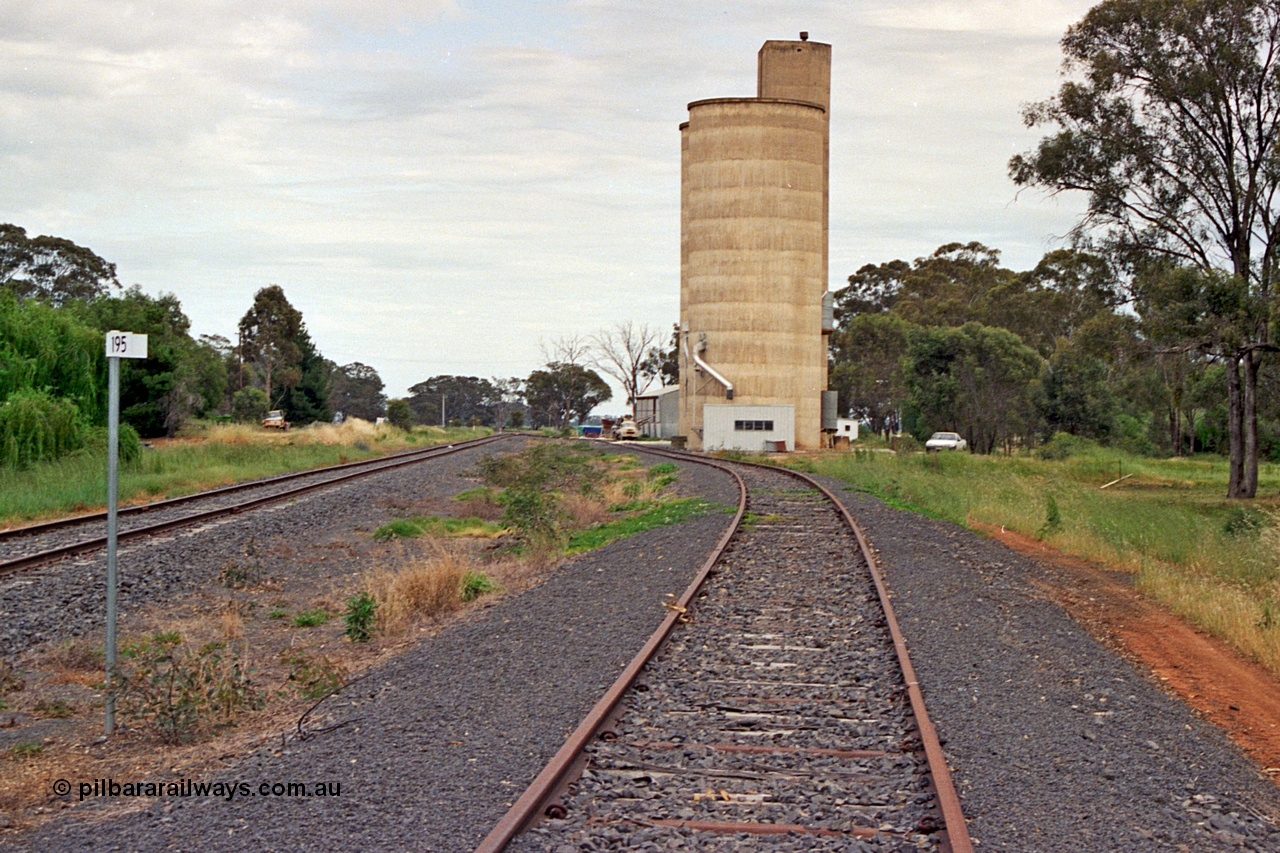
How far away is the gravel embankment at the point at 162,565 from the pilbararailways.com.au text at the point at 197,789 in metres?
4.60

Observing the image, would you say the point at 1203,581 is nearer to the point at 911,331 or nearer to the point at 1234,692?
the point at 1234,692

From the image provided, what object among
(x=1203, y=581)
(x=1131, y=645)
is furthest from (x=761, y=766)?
(x=1203, y=581)

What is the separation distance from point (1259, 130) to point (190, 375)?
4031 cm

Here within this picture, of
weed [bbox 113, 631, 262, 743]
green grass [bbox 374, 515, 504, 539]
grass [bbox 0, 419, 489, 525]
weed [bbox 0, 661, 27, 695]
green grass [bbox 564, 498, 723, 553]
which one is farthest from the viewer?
grass [bbox 0, 419, 489, 525]

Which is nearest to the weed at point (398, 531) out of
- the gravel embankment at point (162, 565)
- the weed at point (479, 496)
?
the gravel embankment at point (162, 565)

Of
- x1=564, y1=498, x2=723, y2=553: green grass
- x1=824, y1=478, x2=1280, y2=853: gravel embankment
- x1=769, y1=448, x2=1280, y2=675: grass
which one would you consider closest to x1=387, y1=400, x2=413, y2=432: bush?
x1=769, y1=448, x2=1280, y2=675: grass

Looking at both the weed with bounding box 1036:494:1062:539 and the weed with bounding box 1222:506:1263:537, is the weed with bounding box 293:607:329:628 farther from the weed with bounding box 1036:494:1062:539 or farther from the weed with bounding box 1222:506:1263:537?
the weed with bounding box 1222:506:1263:537

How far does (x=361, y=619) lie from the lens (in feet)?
35.1

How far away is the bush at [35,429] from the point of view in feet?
86.7

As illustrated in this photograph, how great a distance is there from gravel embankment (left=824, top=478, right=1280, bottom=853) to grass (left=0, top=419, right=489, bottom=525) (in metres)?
16.7

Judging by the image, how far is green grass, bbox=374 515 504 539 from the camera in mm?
18875

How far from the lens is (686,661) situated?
8.70 m

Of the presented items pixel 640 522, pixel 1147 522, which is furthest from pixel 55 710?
pixel 1147 522

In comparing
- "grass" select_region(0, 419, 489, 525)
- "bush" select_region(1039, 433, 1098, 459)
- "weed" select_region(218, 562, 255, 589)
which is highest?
"bush" select_region(1039, 433, 1098, 459)
